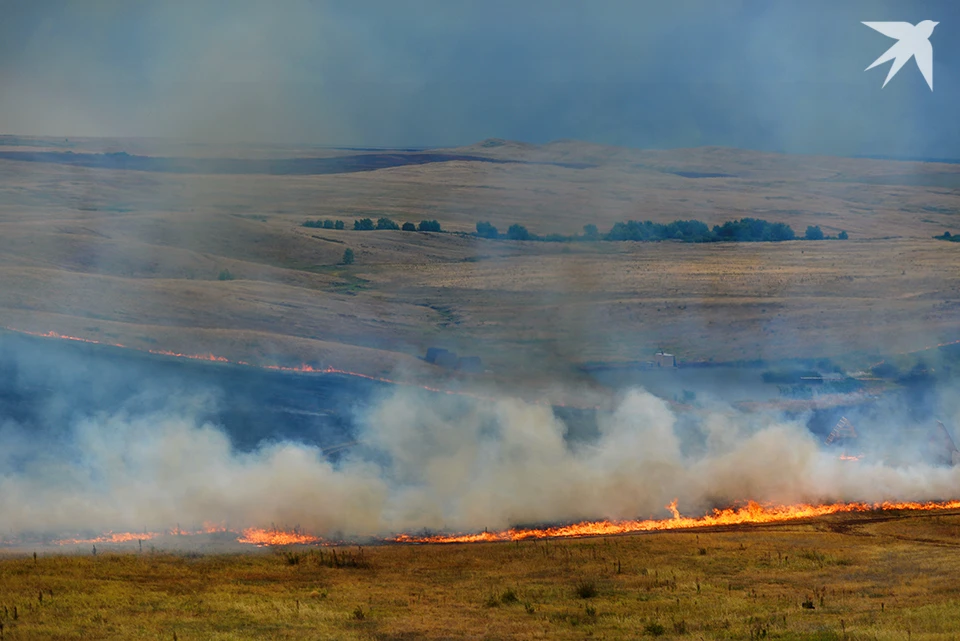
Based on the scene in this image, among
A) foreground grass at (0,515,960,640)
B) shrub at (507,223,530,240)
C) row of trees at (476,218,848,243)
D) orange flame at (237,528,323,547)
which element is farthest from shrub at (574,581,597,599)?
row of trees at (476,218,848,243)

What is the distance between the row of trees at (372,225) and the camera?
469 feet

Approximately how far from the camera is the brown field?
3209 inches

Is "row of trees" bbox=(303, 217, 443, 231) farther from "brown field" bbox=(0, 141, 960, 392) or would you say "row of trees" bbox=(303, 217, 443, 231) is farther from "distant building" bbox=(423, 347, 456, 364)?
"distant building" bbox=(423, 347, 456, 364)

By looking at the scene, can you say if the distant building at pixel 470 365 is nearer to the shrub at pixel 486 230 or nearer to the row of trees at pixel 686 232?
the row of trees at pixel 686 232

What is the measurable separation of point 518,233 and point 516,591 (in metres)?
104

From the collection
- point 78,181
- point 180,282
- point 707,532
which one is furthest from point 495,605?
→ point 78,181

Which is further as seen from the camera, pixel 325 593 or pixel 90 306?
pixel 90 306

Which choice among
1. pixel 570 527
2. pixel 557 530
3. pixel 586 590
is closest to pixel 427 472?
pixel 557 530

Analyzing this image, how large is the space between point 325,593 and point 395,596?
183cm

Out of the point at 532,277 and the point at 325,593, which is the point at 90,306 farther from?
the point at 325,593

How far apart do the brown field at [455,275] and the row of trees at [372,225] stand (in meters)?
4.97

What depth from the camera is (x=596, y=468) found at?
45406mm

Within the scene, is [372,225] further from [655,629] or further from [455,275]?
[655,629]

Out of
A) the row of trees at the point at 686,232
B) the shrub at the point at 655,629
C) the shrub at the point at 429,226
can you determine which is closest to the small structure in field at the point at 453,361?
the shrub at the point at 655,629
